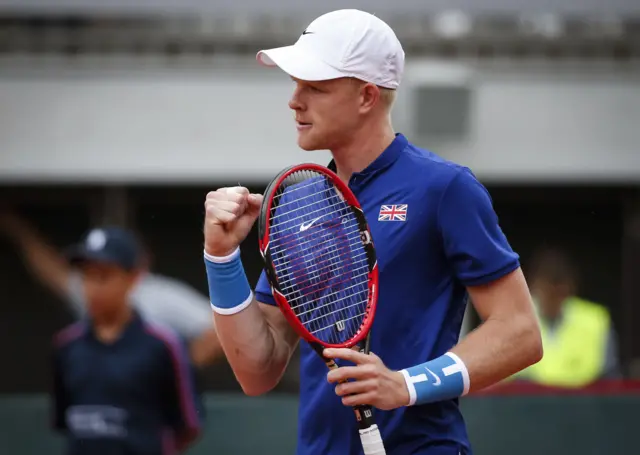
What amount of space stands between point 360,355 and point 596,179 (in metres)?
8.79

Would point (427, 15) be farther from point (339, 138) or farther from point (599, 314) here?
point (339, 138)

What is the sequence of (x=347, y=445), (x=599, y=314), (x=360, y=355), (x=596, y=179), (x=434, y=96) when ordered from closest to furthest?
(x=360, y=355) < (x=347, y=445) < (x=599, y=314) < (x=434, y=96) < (x=596, y=179)

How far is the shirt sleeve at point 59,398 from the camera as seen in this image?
20.0 feet

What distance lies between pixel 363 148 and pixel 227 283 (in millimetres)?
472

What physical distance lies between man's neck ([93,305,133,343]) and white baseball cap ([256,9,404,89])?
10.4 feet

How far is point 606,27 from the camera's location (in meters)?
11.0

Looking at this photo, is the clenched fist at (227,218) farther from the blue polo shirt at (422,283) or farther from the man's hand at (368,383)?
the man's hand at (368,383)

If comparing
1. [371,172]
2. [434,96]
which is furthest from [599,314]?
[371,172]

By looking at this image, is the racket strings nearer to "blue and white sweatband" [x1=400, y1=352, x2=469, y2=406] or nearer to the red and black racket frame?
the red and black racket frame

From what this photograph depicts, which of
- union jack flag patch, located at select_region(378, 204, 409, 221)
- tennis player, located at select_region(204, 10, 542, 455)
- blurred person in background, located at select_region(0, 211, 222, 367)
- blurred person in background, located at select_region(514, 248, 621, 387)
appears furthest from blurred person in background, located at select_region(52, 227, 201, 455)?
blurred person in background, located at select_region(514, 248, 621, 387)

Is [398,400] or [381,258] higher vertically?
[381,258]

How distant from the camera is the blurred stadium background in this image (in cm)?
1062

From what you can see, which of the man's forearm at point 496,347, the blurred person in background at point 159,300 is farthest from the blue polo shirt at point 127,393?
the man's forearm at point 496,347

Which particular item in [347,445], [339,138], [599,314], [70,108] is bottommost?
[599,314]
